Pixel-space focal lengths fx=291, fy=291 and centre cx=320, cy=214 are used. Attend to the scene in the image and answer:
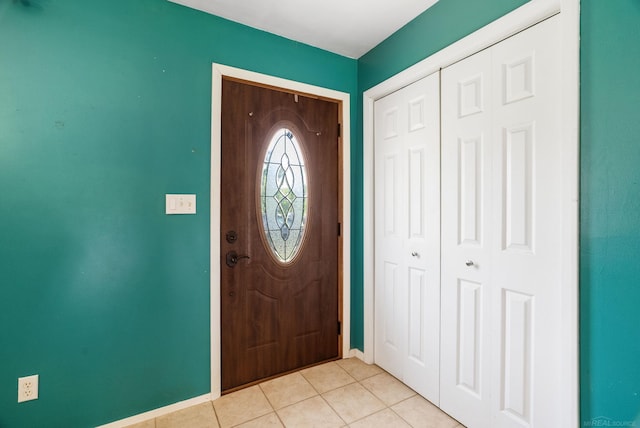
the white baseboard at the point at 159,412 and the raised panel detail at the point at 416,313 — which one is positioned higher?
the raised panel detail at the point at 416,313

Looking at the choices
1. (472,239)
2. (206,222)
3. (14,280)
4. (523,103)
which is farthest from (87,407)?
(523,103)

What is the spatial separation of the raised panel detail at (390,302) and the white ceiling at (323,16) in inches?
66.7

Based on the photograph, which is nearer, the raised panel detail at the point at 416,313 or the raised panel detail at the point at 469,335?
the raised panel detail at the point at 469,335

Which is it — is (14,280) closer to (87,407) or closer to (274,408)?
(87,407)

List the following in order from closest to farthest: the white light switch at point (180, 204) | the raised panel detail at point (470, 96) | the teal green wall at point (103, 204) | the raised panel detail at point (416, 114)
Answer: the teal green wall at point (103, 204) < the raised panel detail at point (470, 96) < the white light switch at point (180, 204) < the raised panel detail at point (416, 114)

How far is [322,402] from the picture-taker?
187 centimetres

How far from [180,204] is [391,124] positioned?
156cm

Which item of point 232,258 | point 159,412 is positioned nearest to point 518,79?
point 232,258

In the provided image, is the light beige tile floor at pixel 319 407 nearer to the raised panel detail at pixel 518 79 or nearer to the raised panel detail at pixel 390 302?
the raised panel detail at pixel 390 302

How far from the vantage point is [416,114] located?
1.96 meters

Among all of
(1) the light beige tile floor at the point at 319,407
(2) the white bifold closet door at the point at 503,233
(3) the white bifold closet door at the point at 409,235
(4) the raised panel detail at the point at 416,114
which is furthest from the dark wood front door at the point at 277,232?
(2) the white bifold closet door at the point at 503,233

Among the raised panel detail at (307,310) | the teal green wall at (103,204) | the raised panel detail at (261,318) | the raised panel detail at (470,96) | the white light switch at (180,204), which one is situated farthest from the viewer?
the raised panel detail at (307,310)

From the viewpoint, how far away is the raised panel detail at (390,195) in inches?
84.4

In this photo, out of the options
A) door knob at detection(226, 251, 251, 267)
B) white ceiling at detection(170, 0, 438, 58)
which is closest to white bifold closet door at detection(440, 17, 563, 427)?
white ceiling at detection(170, 0, 438, 58)
